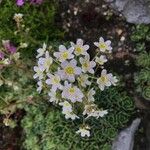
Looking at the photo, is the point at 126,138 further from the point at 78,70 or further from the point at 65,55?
the point at 65,55

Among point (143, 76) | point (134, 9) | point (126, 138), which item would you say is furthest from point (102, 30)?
point (126, 138)

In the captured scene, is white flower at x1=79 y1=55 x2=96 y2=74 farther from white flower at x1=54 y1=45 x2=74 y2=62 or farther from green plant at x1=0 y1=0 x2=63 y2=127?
green plant at x1=0 y1=0 x2=63 y2=127

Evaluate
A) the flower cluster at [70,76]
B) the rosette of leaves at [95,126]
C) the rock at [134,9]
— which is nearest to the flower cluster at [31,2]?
the rock at [134,9]

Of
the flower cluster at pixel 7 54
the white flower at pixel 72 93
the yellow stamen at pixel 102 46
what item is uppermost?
the yellow stamen at pixel 102 46

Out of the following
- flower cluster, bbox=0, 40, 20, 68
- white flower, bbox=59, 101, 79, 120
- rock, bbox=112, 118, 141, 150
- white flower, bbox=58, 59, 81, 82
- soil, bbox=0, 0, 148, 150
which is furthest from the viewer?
soil, bbox=0, 0, 148, 150

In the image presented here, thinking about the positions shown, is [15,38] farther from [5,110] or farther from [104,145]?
[104,145]

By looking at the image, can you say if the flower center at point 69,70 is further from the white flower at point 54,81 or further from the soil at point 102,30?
the soil at point 102,30

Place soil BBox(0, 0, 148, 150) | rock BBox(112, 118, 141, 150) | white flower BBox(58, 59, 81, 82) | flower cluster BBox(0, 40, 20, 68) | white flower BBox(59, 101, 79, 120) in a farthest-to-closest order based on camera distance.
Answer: soil BBox(0, 0, 148, 150)
rock BBox(112, 118, 141, 150)
flower cluster BBox(0, 40, 20, 68)
white flower BBox(59, 101, 79, 120)
white flower BBox(58, 59, 81, 82)

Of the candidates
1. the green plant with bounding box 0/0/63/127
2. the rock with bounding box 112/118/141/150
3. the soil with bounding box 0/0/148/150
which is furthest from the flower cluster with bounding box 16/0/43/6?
the rock with bounding box 112/118/141/150
